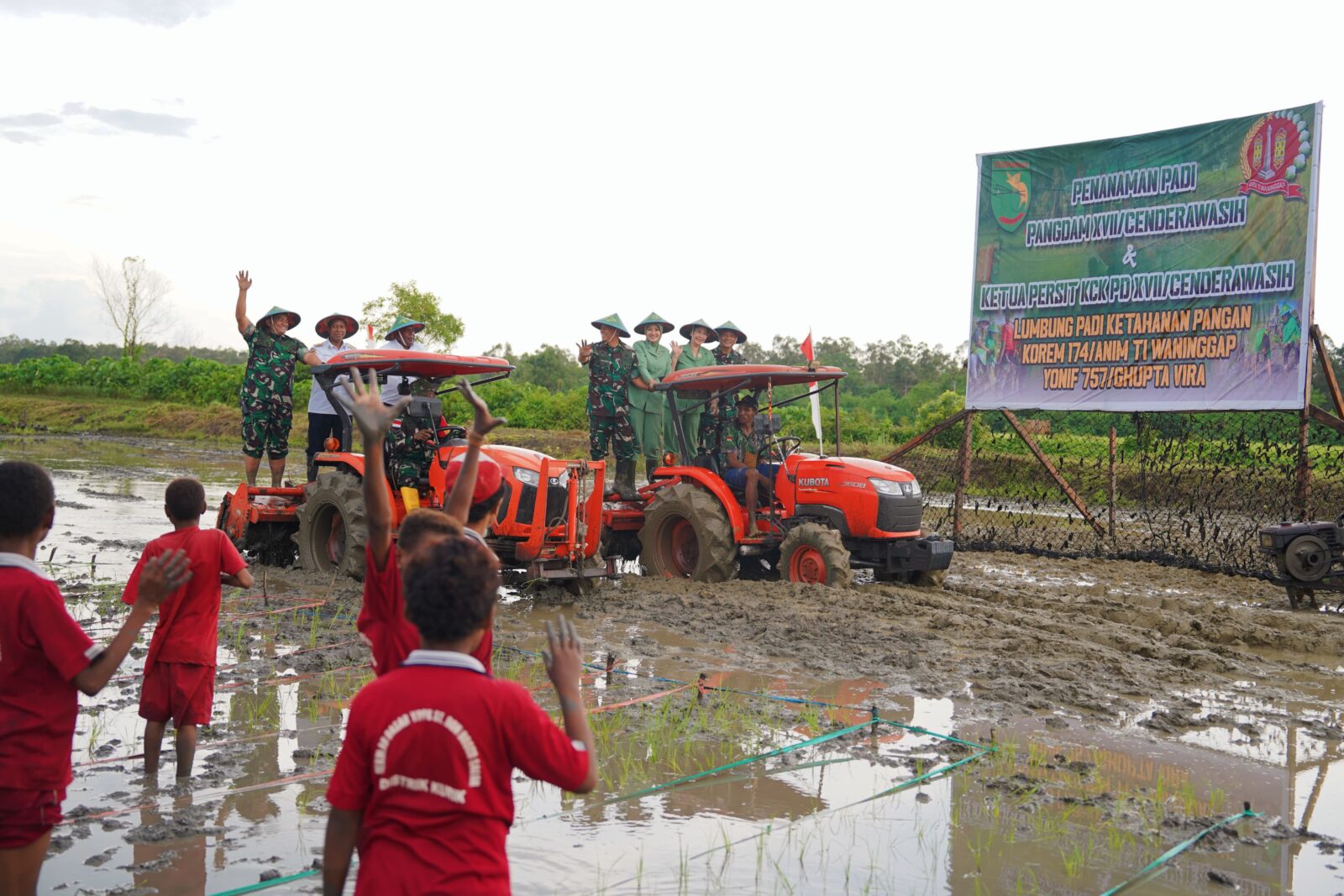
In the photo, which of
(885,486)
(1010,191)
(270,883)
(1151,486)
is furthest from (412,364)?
(1151,486)

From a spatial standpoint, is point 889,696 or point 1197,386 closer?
point 889,696

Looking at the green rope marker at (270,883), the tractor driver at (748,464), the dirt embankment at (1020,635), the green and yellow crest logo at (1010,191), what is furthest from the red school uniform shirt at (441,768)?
the green and yellow crest logo at (1010,191)

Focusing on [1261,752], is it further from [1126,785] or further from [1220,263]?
[1220,263]

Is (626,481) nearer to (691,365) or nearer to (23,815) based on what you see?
(691,365)

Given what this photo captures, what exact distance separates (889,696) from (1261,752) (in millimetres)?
1986

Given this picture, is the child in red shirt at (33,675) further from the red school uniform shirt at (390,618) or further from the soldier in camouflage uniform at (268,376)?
the soldier in camouflage uniform at (268,376)

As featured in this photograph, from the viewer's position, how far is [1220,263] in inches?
490

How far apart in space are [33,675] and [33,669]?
17 mm

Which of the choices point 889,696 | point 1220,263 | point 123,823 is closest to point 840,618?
point 889,696

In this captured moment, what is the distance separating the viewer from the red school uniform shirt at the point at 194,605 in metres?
4.78

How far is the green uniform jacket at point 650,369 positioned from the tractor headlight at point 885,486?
3032 millimetres

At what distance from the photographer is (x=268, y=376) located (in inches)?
430

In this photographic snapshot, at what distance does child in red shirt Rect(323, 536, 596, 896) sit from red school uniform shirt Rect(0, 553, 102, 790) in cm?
111

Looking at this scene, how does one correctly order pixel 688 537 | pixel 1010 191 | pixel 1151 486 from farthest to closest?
pixel 1151 486 → pixel 1010 191 → pixel 688 537
